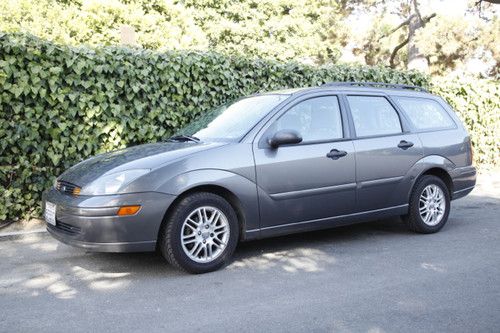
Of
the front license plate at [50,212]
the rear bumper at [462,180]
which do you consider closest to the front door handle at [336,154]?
the rear bumper at [462,180]

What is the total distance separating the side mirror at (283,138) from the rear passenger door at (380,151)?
0.87m

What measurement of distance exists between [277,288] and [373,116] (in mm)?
2556

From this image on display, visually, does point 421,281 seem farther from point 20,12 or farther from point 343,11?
point 343,11

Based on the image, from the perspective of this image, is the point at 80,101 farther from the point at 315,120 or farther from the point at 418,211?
the point at 418,211

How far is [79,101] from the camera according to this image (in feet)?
23.5

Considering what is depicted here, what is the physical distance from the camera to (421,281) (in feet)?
15.6

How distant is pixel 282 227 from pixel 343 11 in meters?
25.3

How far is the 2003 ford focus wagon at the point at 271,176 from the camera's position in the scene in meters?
4.80

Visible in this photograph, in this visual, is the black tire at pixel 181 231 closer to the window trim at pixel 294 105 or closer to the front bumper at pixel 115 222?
the front bumper at pixel 115 222

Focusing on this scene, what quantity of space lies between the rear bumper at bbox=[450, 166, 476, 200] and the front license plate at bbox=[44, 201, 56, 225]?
175 inches

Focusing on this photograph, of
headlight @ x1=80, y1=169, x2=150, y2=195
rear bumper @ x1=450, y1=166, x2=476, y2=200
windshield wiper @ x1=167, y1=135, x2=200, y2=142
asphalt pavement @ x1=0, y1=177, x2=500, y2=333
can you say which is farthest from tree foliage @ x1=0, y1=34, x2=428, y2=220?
rear bumper @ x1=450, y1=166, x2=476, y2=200

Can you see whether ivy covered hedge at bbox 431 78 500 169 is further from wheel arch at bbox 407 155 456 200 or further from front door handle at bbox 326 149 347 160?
front door handle at bbox 326 149 347 160

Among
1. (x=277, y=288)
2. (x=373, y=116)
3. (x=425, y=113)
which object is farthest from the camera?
(x=425, y=113)

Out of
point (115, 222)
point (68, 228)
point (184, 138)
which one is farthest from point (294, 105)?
point (68, 228)
